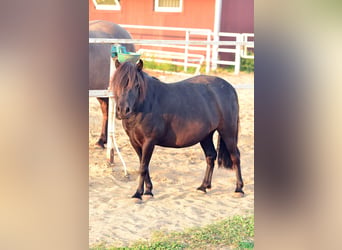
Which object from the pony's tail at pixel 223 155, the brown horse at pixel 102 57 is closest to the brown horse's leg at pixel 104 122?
Answer: the brown horse at pixel 102 57

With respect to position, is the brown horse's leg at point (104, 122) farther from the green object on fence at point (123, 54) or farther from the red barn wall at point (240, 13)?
the red barn wall at point (240, 13)

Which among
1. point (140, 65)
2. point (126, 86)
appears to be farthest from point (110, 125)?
point (140, 65)

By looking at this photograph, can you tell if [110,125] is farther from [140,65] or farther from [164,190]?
[164,190]

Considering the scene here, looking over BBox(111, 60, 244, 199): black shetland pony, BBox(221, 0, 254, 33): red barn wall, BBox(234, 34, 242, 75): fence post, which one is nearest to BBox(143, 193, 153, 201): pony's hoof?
BBox(111, 60, 244, 199): black shetland pony

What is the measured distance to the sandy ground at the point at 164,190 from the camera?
11.4 feet

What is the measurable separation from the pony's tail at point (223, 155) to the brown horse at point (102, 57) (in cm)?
85

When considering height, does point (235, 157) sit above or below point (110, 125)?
below

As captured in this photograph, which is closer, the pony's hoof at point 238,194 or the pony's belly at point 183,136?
the pony's belly at point 183,136

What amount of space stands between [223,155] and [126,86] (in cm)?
92

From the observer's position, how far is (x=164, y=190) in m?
3.68
